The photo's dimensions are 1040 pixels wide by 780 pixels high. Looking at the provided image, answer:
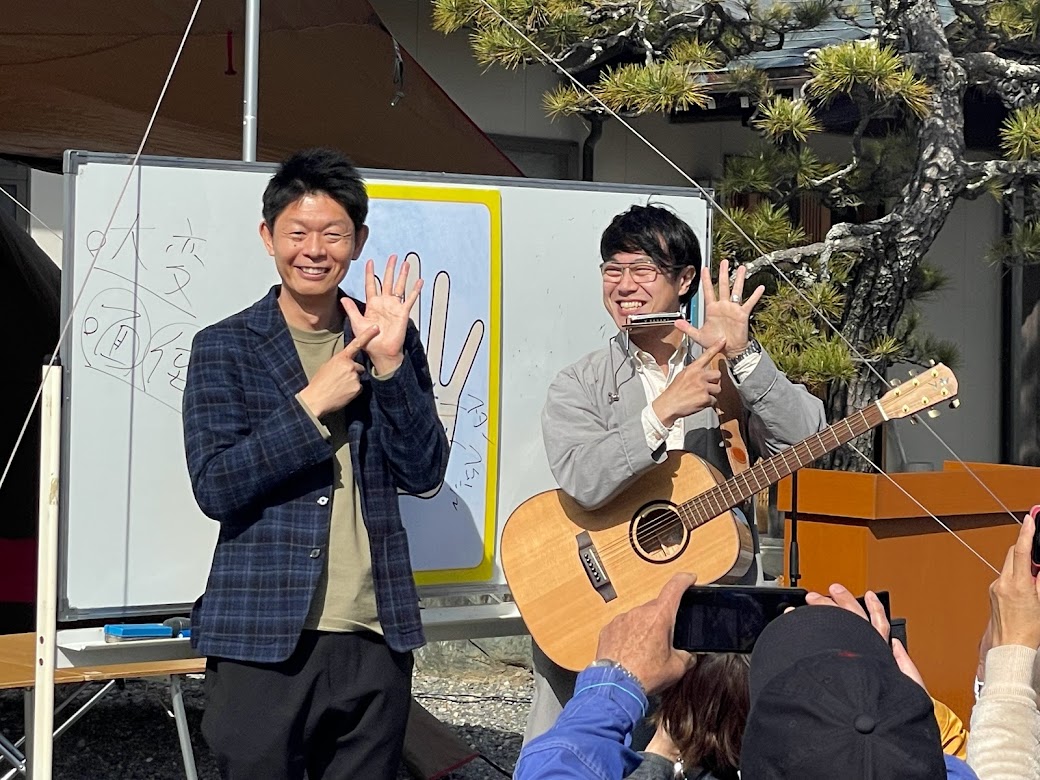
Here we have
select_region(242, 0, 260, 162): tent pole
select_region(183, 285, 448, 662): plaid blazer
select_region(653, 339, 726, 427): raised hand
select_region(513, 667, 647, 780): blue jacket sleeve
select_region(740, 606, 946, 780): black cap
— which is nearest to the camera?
select_region(740, 606, 946, 780): black cap

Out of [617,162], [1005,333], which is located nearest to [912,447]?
[1005,333]

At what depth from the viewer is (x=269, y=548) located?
2369 mm

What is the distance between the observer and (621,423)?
285 cm

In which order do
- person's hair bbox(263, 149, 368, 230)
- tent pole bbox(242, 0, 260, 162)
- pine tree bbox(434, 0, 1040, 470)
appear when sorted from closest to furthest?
person's hair bbox(263, 149, 368, 230) < tent pole bbox(242, 0, 260, 162) < pine tree bbox(434, 0, 1040, 470)

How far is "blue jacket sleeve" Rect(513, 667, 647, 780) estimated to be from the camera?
1449 mm

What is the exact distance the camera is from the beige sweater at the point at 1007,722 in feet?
5.41

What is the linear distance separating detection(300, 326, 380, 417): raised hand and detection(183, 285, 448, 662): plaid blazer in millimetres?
37

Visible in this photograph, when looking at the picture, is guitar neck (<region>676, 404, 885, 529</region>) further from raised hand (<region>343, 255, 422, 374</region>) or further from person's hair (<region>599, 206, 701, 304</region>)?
raised hand (<region>343, 255, 422, 374</region>)

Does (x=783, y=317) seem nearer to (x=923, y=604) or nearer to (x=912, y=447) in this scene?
(x=923, y=604)

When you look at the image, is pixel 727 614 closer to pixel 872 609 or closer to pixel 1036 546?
pixel 872 609

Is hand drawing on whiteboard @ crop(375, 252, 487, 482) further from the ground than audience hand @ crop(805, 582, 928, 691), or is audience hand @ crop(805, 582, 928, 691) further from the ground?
hand drawing on whiteboard @ crop(375, 252, 487, 482)

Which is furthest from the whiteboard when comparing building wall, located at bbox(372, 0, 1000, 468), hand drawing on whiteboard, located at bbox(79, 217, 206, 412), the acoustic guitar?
building wall, located at bbox(372, 0, 1000, 468)

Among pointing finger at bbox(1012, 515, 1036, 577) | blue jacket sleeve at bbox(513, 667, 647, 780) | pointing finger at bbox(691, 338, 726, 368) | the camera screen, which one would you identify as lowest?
blue jacket sleeve at bbox(513, 667, 647, 780)

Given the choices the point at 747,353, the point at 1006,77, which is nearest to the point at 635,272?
the point at 747,353
